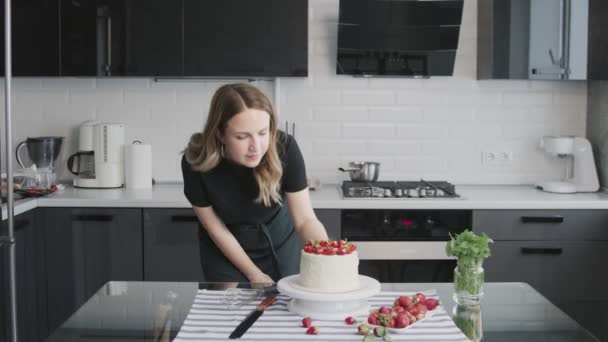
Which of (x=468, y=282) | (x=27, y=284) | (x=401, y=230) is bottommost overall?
(x=27, y=284)

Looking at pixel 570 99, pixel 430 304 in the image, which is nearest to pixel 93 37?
pixel 570 99

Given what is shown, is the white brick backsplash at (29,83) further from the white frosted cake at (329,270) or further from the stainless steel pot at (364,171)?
the white frosted cake at (329,270)

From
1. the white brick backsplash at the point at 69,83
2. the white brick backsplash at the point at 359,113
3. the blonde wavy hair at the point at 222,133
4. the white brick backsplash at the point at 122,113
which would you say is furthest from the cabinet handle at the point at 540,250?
the white brick backsplash at the point at 69,83

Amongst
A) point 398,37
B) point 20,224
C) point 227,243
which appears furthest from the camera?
point 398,37

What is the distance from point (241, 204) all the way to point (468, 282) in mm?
948

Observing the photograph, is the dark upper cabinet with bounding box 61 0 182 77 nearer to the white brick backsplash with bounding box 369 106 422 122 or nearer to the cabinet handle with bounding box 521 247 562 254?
the white brick backsplash with bounding box 369 106 422 122

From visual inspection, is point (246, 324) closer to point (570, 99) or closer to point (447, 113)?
point (447, 113)

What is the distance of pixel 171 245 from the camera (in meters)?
3.96

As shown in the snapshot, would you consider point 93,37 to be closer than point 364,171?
Yes

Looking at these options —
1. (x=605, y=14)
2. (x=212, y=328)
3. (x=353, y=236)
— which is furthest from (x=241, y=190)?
(x=605, y=14)

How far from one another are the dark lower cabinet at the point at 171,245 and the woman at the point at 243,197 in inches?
43.6

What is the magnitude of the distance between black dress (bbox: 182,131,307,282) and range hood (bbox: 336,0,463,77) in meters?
1.58

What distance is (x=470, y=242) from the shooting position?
2.07m

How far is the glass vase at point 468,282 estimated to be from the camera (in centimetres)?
208
